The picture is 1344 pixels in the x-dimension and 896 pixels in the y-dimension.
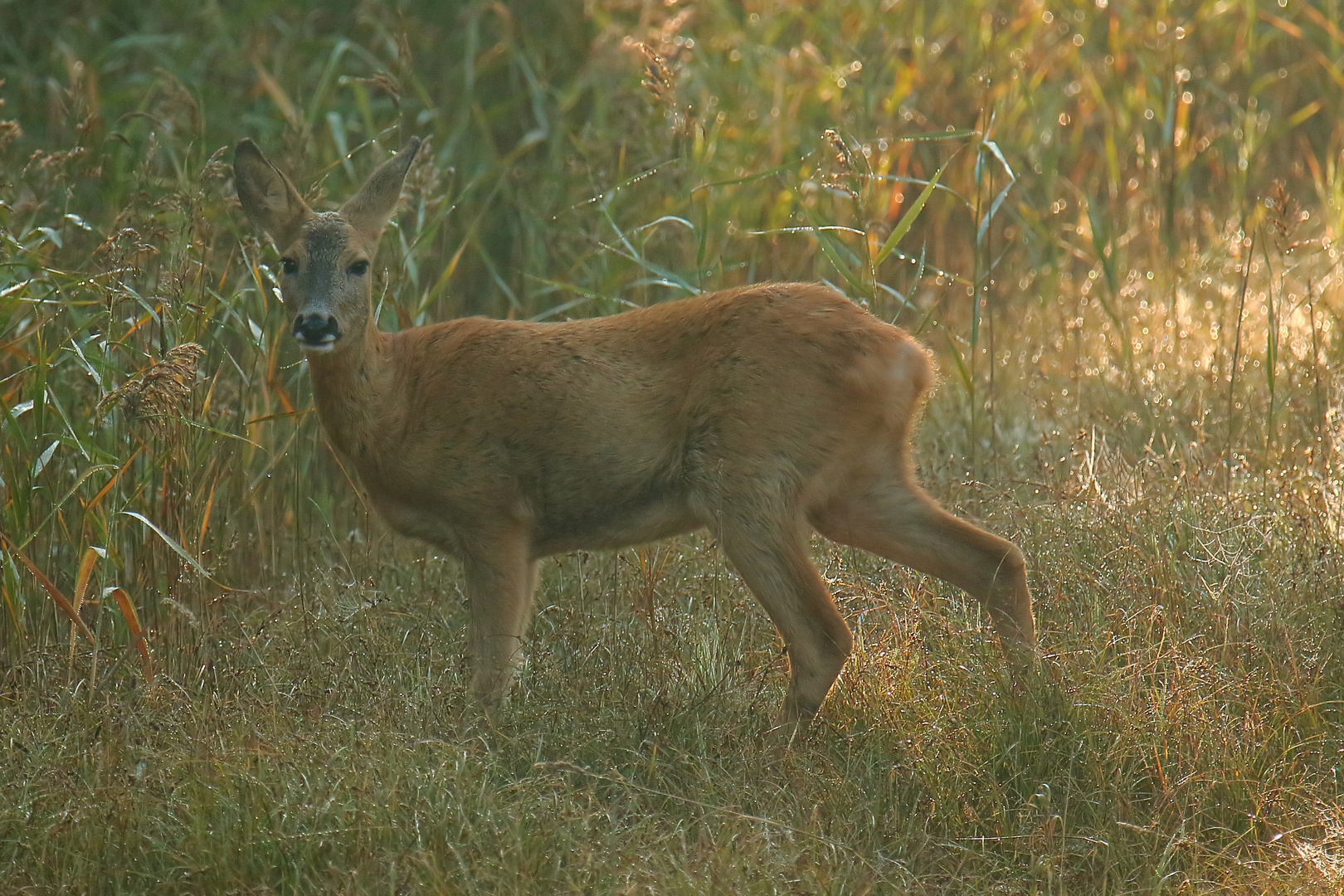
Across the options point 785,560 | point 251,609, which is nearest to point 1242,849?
point 785,560

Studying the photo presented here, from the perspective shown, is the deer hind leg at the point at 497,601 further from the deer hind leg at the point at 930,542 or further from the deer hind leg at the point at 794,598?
the deer hind leg at the point at 930,542

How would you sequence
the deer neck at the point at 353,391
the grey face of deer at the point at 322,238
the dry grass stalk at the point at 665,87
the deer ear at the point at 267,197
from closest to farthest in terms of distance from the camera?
the grey face of deer at the point at 322,238 → the deer neck at the point at 353,391 → the deer ear at the point at 267,197 → the dry grass stalk at the point at 665,87

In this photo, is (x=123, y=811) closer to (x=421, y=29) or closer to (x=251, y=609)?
(x=251, y=609)

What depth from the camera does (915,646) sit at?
4.14m

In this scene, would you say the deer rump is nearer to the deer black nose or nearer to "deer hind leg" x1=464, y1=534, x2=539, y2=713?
"deer hind leg" x1=464, y1=534, x2=539, y2=713

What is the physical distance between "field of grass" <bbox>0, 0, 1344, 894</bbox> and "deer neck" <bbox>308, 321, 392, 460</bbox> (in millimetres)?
321

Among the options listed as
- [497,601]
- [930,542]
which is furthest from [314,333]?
[930,542]

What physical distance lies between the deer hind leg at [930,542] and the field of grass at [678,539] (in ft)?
0.45

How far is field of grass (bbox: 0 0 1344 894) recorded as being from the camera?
10.8 feet

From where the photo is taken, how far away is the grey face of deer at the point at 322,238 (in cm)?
441

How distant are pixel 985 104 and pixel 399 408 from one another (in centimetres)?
250

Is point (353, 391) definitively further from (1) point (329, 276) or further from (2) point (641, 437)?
(2) point (641, 437)

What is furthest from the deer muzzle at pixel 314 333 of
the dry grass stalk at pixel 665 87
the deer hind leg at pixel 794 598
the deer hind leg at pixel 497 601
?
the dry grass stalk at pixel 665 87

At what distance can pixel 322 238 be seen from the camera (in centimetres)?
453
